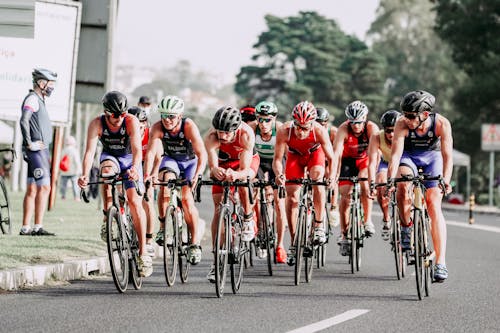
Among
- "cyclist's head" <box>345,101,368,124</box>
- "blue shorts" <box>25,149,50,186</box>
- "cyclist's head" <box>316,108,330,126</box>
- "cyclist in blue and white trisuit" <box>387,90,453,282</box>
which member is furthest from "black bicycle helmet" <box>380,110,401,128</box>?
"blue shorts" <box>25,149,50,186</box>

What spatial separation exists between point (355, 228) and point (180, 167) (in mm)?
2883

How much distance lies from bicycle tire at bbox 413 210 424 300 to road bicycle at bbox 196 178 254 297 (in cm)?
173

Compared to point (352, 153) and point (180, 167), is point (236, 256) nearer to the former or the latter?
point (180, 167)

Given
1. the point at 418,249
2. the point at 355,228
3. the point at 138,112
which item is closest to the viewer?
the point at 418,249

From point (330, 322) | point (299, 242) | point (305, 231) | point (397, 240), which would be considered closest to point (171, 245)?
point (299, 242)

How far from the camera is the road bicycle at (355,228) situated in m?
13.9

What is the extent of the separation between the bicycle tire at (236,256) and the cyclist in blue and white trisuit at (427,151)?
1670 mm

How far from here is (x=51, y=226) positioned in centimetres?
A: 1802

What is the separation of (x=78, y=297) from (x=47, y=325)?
6.05 feet

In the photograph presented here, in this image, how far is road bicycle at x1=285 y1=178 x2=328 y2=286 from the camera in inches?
479

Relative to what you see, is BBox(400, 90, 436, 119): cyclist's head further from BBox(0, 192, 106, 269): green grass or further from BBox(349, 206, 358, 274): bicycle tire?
BBox(0, 192, 106, 269): green grass

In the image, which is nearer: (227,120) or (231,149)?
(227,120)

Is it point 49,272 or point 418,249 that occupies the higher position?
point 418,249

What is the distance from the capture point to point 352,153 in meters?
15.4
